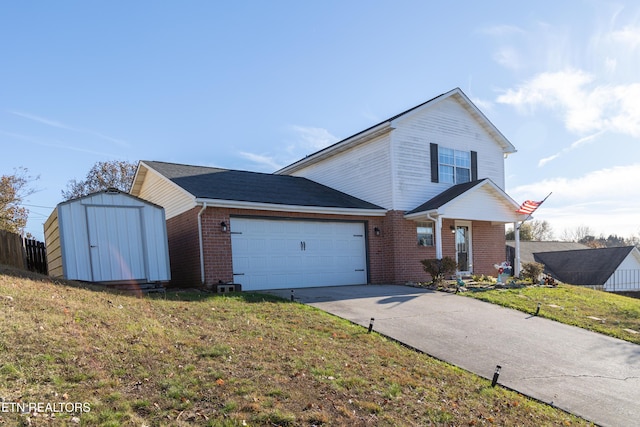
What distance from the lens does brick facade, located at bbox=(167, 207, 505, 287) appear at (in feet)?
38.7

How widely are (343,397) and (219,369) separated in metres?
1.44

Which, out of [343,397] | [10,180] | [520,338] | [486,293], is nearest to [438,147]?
[486,293]

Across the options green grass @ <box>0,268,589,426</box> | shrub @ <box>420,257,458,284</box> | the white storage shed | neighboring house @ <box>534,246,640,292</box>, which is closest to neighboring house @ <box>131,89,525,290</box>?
shrub @ <box>420,257,458,284</box>

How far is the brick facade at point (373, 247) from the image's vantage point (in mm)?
11797

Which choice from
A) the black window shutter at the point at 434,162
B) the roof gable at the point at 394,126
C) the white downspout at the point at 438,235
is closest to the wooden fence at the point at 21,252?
the roof gable at the point at 394,126

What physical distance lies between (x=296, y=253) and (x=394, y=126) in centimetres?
571

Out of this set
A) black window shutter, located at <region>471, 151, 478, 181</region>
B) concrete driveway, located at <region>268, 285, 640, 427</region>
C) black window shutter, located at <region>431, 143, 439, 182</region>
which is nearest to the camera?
concrete driveway, located at <region>268, 285, 640, 427</region>

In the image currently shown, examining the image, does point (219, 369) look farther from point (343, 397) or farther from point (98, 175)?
point (98, 175)

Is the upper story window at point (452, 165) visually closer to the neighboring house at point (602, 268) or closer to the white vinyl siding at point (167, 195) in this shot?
the white vinyl siding at point (167, 195)

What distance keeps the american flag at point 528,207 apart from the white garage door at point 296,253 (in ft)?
21.6

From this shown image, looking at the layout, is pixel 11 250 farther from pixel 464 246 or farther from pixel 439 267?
pixel 464 246

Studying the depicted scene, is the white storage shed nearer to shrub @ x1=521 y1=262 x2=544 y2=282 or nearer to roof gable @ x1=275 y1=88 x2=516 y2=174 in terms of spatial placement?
roof gable @ x1=275 y1=88 x2=516 y2=174

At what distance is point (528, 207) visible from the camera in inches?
646

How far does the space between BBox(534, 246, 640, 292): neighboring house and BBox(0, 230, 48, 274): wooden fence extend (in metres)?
33.6
